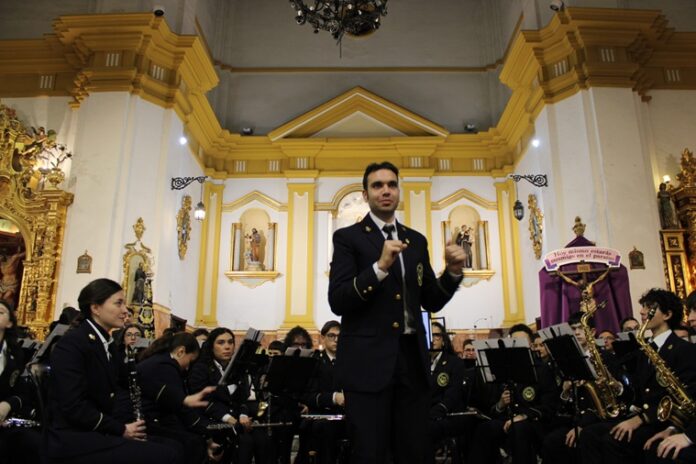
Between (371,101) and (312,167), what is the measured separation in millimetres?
2371

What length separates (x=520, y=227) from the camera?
48.9ft

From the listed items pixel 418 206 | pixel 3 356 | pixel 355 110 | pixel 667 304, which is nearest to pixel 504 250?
pixel 418 206

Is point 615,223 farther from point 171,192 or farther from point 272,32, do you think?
point 272,32

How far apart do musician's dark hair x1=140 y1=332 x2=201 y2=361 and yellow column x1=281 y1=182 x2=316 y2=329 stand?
955 centimetres

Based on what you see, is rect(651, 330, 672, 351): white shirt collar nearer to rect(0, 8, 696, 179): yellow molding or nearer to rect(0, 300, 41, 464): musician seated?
rect(0, 300, 41, 464): musician seated

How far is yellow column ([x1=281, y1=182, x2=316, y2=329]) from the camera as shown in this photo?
49.0 ft

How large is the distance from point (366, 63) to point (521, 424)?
1319 centimetres

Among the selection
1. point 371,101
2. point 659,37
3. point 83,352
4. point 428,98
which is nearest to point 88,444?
point 83,352

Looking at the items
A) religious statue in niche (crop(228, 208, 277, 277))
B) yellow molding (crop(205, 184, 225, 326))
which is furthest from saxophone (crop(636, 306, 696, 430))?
yellow molding (crop(205, 184, 225, 326))

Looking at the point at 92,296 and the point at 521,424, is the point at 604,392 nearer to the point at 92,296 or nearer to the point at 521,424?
the point at 521,424

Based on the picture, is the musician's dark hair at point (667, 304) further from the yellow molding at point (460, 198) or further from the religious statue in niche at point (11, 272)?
the yellow molding at point (460, 198)

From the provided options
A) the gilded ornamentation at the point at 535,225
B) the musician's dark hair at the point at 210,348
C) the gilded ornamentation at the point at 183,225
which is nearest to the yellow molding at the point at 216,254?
the gilded ornamentation at the point at 183,225

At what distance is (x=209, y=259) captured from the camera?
1534 centimetres

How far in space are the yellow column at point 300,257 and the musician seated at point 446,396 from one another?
27.3 feet
